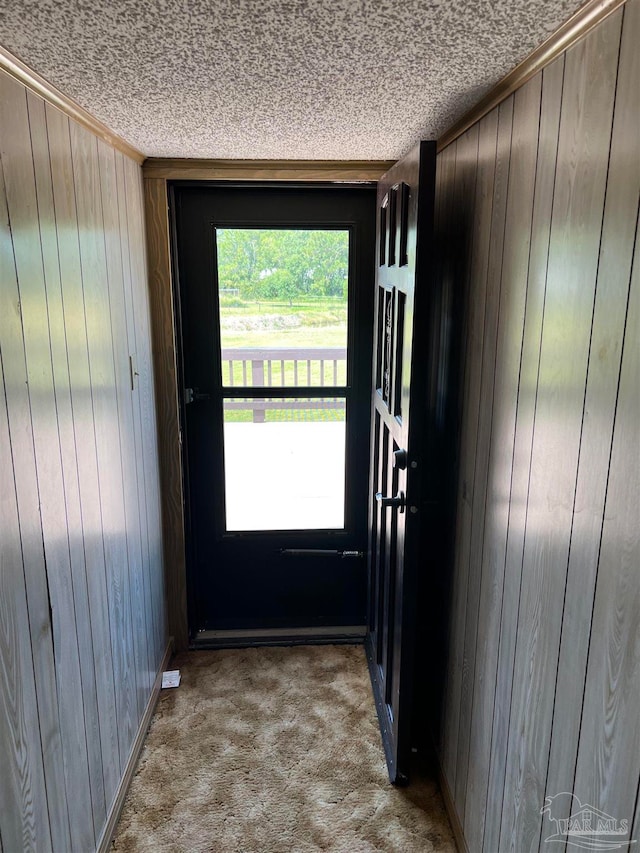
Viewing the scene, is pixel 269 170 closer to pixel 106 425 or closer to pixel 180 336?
pixel 180 336

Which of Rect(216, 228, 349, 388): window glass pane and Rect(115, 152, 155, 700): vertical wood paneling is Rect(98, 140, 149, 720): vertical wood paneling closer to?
Rect(115, 152, 155, 700): vertical wood paneling

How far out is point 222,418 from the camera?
2.74 metres

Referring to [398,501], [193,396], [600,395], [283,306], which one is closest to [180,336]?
[193,396]

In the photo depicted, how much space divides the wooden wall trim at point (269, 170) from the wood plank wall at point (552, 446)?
788mm

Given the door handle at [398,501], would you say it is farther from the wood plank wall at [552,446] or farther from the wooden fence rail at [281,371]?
the wooden fence rail at [281,371]

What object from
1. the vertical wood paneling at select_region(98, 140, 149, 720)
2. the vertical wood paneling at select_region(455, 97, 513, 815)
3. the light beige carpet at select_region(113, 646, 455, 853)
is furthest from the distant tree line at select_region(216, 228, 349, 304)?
the light beige carpet at select_region(113, 646, 455, 853)

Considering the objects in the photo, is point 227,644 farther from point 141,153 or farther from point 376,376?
point 141,153

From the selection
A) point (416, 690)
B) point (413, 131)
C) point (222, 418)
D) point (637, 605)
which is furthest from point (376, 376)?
point (637, 605)

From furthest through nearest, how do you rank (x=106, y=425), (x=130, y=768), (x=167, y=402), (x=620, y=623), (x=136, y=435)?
(x=167, y=402) → (x=136, y=435) → (x=130, y=768) → (x=106, y=425) → (x=620, y=623)

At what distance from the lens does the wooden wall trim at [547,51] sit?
3.10 ft

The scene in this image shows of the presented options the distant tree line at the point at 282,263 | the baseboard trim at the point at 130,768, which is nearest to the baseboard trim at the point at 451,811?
the baseboard trim at the point at 130,768

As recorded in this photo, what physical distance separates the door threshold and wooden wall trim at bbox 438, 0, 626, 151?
7.29ft

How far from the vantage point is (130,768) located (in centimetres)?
203

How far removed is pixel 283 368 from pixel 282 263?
1.50ft
